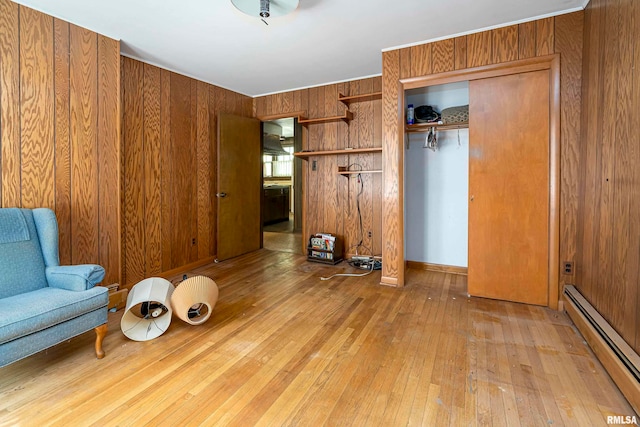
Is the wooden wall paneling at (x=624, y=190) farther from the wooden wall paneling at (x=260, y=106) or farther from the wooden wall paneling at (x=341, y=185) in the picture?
the wooden wall paneling at (x=260, y=106)

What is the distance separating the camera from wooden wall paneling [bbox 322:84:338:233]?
4344 millimetres

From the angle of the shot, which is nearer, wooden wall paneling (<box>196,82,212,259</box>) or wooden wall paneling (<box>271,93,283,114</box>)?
wooden wall paneling (<box>196,82,212,259</box>)

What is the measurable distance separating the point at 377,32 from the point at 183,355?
305cm

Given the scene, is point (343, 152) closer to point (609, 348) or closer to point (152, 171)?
point (152, 171)

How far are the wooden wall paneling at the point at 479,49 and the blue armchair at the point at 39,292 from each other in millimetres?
3448

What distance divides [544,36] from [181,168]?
3.91m

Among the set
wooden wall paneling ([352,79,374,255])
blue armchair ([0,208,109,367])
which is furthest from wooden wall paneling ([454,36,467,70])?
blue armchair ([0,208,109,367])

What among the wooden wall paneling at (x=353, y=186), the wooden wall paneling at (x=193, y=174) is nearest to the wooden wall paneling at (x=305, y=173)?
the wooden wall paneling at (x=353, y=186)

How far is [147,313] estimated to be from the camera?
2.47 m

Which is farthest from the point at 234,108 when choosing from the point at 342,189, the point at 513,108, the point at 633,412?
the point at 633,412

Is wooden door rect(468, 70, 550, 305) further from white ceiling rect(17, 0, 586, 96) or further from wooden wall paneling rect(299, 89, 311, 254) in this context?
wooden wall paneling rect(299, 89, 311, 254)

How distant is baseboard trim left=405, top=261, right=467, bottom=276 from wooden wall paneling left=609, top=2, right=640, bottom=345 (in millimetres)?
1809

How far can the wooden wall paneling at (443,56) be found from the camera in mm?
2932

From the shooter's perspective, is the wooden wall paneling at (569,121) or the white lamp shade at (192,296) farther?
the wooden wall paneling at (569,121)
